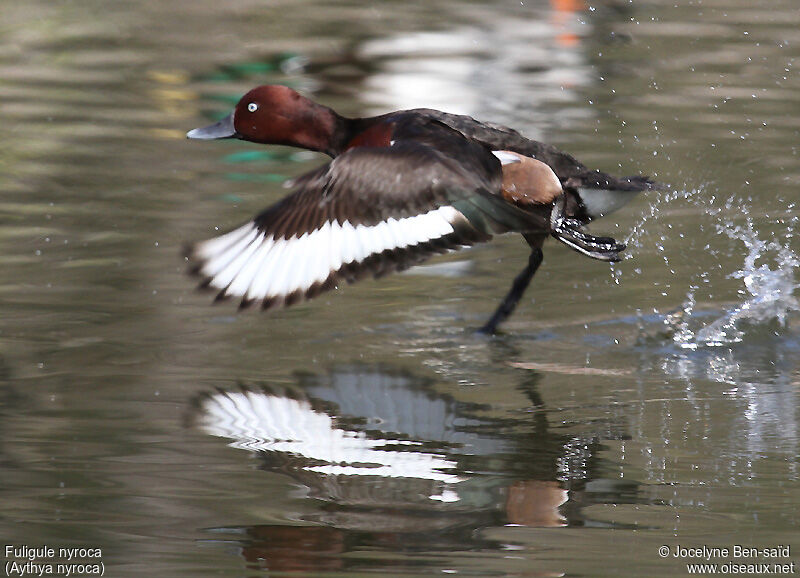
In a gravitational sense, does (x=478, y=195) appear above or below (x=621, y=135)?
above

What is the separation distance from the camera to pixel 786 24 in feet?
45.8

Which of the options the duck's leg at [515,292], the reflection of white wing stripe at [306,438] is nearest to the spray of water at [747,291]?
the duck's leg at [515,292]

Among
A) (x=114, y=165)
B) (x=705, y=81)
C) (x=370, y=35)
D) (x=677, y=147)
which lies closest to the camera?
(x=114, y=165)

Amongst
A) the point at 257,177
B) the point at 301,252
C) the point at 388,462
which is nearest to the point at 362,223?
the point at 301,252

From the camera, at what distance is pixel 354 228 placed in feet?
16.9

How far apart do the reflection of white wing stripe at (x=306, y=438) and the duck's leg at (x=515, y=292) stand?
1.29m

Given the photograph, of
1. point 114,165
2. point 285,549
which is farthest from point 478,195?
point 114,165

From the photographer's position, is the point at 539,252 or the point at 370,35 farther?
the point at 370,35

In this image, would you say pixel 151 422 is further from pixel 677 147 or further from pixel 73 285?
pixel 677 147

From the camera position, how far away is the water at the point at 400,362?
405cm

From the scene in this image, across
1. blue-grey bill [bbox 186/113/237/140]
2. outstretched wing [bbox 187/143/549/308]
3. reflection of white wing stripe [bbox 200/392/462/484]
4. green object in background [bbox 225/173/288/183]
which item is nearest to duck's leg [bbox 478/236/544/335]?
outstretched wing [bbox 187/143/549/308]

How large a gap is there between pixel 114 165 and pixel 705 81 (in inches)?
205

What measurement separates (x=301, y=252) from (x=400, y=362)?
0.86 m

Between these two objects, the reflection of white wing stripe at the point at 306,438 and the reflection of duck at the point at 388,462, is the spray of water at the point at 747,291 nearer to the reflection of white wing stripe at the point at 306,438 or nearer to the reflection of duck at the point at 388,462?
the reflection of duck at the point at 388,462
